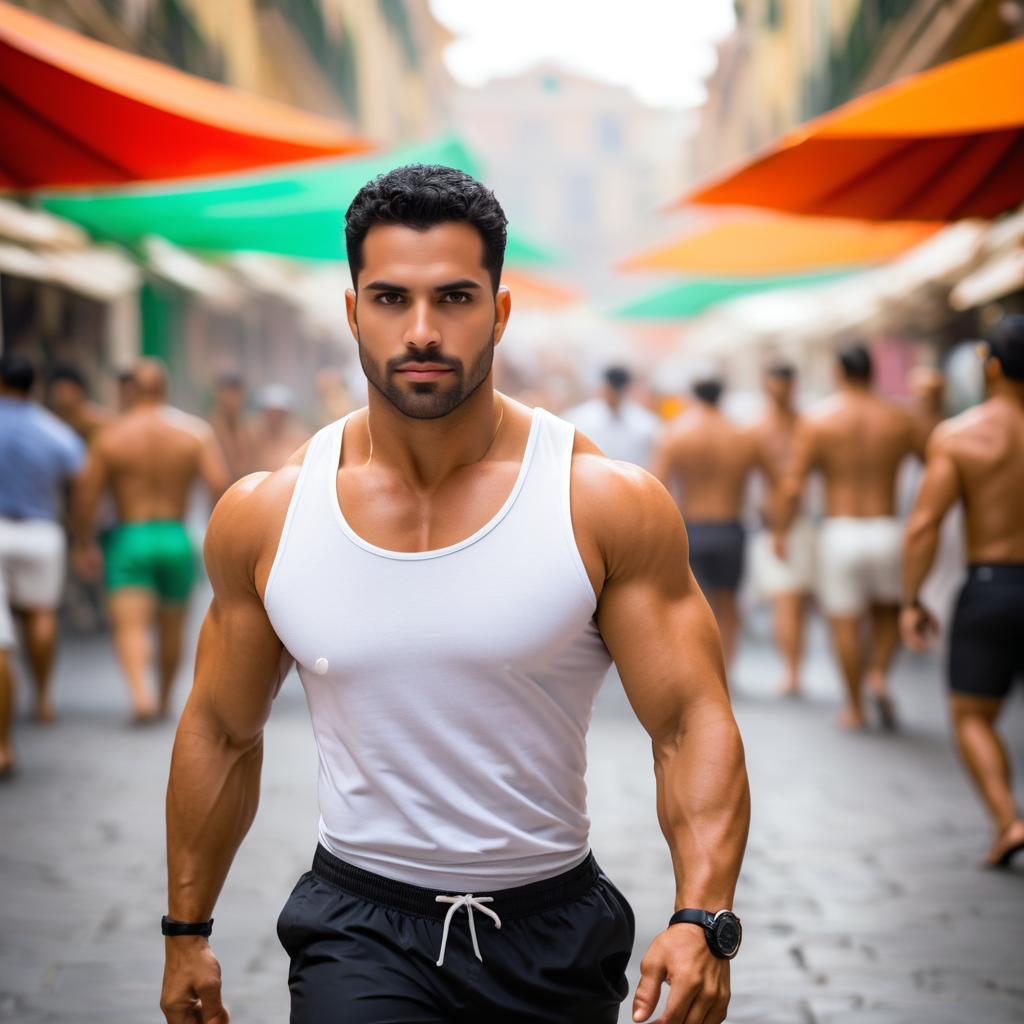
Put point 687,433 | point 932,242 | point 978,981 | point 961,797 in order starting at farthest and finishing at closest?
point 932,242, point 687,433, point 961,797, point 978,981

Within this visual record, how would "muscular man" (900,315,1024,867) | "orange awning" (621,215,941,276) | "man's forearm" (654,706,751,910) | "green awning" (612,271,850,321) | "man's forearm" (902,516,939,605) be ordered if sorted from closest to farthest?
1. "man's forearm" (654,706,751,910)
2. "muscular man" (900,315,1024,867)
3. "man's forearm" (902,516,939,605)
4. "orange awning" (621,215,941,276)
5. "green awning" (612,271,850,321)

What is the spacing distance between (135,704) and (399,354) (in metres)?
6.64

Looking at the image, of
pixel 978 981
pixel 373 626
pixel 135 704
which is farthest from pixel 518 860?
pixel 135 704

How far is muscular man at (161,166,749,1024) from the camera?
7.35 ft

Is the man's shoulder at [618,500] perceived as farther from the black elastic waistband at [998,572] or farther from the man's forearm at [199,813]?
the black elastic waistband at [998,572]

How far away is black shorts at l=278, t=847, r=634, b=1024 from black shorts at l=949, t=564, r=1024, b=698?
3.51 meters

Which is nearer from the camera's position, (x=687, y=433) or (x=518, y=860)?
(x=518, y=860)

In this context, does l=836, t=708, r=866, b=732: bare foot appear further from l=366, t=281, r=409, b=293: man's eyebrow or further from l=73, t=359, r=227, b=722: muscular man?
l=366, t=281, r=409, b=293: man's eyebrow

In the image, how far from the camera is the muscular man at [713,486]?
9.70 metres

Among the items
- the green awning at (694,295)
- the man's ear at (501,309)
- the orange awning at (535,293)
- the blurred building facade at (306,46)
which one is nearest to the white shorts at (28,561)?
the blurred building facade at (306,46)

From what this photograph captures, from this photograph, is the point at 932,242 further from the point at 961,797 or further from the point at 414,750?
the point at 414,750

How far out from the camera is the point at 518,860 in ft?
7.66

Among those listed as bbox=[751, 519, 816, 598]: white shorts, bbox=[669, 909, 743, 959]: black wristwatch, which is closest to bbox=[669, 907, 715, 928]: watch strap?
bbox=[669, 909, 743, 959]: black wristwatch

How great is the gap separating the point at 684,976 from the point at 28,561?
6.65 metres
